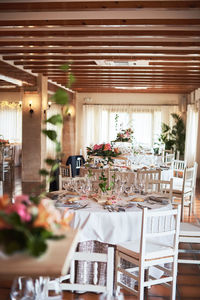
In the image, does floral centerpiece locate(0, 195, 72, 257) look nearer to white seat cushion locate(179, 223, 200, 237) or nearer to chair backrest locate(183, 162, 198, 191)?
white seat cushion locate(179, 223, 200, 237)

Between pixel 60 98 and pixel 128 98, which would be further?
pixel 128 98

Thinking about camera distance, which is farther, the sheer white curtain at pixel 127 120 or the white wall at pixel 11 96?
the white wall at pixel 11 96

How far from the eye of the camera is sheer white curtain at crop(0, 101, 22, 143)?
14.5 metres

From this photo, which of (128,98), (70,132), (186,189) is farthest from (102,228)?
(128,98)

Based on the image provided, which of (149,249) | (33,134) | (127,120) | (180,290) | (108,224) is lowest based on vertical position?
(180,290)

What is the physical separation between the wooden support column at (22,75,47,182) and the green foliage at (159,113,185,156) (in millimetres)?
5271

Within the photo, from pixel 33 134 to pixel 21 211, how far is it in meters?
8.49

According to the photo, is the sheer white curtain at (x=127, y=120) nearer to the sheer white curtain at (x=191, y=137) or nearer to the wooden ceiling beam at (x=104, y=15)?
the sheer white curtain at (x=191, y=137)

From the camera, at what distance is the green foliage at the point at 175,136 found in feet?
41.5

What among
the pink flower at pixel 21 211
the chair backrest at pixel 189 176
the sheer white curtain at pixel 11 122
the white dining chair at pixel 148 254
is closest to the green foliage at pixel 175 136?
the sheer white curtain at pixel 11 122

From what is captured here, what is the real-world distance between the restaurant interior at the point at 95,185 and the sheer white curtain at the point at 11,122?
4.26m

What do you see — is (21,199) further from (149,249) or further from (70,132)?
(70,132)

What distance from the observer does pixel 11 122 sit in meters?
14.6

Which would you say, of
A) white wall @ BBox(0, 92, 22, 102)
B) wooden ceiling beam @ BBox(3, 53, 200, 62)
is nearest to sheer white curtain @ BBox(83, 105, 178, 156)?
white wall @ BBox(0, 92, 22, 102)
